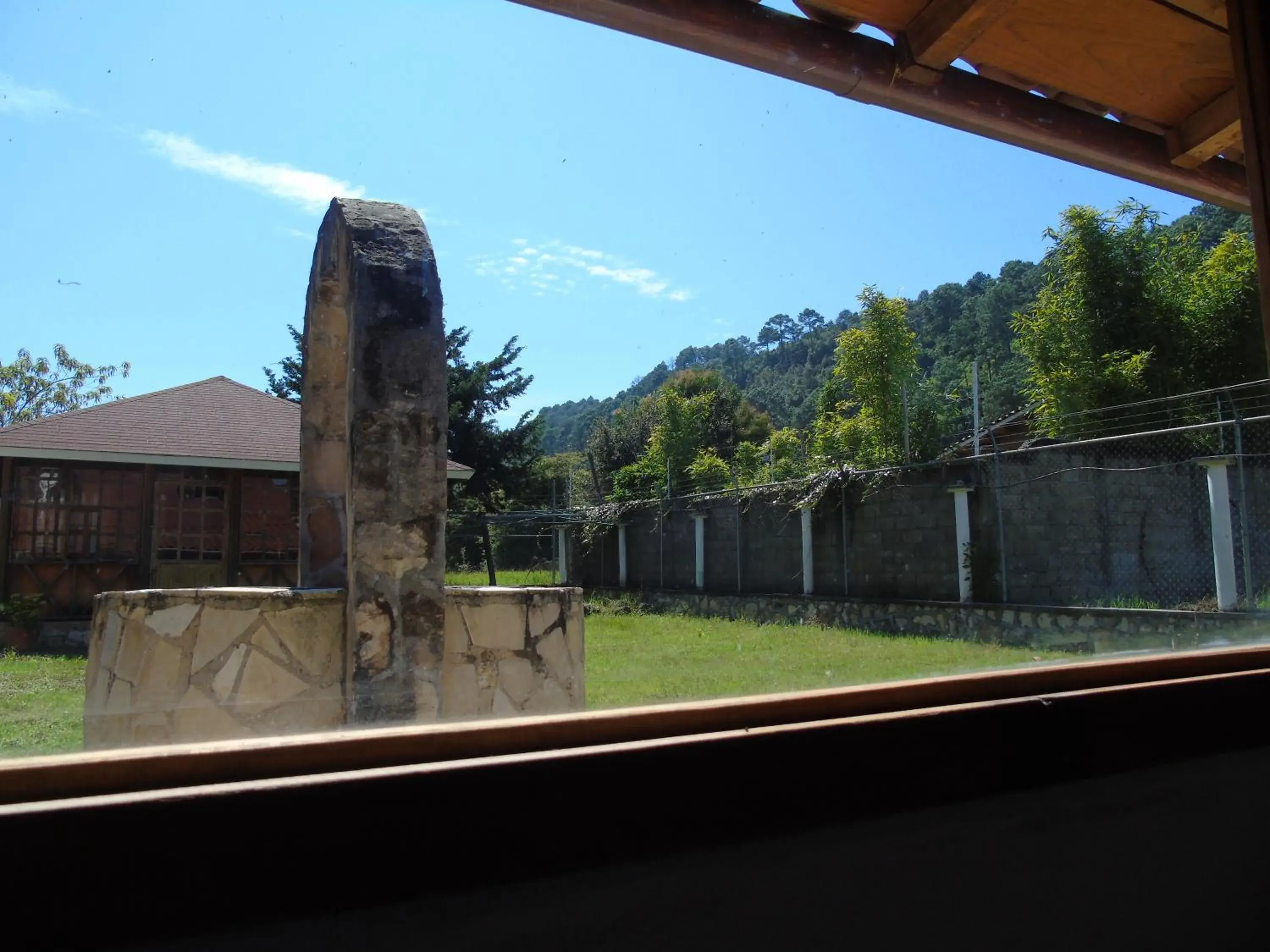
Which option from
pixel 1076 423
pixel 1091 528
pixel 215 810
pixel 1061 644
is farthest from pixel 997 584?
pixel 215 810

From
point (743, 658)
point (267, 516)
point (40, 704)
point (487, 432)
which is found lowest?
point (743, 658)

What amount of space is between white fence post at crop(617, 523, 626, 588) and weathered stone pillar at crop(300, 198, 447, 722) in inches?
404

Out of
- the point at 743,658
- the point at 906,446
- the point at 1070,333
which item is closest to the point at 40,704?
the point at 1070,333

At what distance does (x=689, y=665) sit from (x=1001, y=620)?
4.20 metres

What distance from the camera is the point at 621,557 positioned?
44.9 feet

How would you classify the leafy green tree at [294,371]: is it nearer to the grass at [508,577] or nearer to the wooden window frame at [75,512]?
the grass at [508,577]

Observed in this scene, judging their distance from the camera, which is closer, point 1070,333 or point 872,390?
point 1070,333

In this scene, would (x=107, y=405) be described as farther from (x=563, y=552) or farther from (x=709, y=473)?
(x=709, y=473)

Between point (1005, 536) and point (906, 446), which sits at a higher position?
point (906, 446)

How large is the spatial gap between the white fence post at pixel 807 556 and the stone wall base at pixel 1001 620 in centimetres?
19

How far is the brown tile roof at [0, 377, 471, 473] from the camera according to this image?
707 centimetres

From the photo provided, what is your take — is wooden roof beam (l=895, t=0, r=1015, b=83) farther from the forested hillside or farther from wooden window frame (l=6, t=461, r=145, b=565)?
wooden window frame (l=6, t=461, r=145, b=565)

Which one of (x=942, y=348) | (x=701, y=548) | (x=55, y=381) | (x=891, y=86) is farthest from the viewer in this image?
(x=701, y=548)

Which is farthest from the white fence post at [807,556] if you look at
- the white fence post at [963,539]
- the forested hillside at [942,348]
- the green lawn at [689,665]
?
the forested hillside at [942,348]
